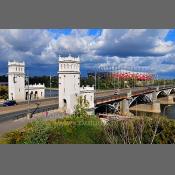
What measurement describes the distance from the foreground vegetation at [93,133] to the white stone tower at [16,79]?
10652 millimetres

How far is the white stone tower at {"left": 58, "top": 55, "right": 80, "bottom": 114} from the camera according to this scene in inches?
767

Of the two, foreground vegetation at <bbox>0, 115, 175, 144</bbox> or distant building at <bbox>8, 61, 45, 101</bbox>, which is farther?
distant building at <bbox>8, 61, 45, 101</bbox>

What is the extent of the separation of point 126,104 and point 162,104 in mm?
15759

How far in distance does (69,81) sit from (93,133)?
630cm

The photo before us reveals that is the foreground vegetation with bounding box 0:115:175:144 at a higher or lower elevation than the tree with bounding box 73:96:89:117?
lower

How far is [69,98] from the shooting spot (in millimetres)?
19766

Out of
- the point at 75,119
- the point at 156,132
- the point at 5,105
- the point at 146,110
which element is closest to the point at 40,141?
the point at 75,119

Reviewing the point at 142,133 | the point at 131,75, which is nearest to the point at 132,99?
the point at 131,75

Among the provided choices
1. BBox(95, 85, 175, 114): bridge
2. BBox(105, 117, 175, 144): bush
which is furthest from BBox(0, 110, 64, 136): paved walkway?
BBox(95, 85, 175, 114): bridge

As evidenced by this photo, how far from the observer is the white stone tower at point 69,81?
63.9ft

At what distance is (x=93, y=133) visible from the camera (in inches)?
544

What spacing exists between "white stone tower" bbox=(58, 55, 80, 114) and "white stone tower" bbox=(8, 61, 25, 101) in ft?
17.9

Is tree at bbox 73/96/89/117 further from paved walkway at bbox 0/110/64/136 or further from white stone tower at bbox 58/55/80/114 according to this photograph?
paved walkway at bbox 0/110/64/136

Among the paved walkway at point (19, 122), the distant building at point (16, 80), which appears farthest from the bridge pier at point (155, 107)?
the paved walkway at point (19, 122)
